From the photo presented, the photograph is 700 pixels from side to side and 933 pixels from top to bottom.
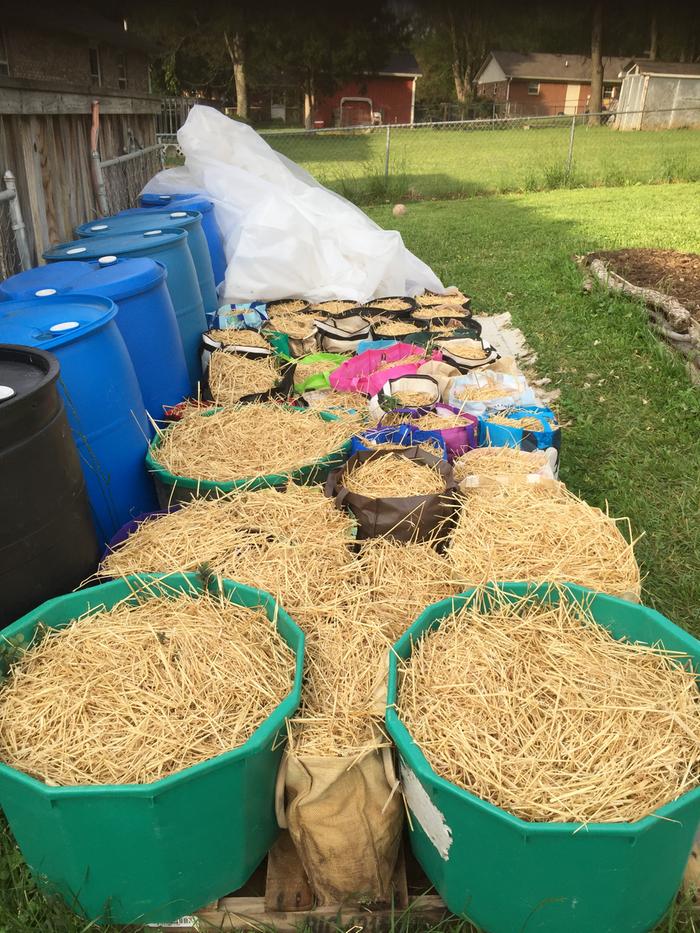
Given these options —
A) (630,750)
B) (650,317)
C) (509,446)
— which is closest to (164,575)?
(630,750)

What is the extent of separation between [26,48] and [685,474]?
8314 mm

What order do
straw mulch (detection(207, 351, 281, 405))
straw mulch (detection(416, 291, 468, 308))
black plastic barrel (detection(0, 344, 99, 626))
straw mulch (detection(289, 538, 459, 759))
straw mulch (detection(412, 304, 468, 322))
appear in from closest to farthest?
straw mulch (detection(289, 538, 459, 759)) → black plastic barrel (detection(0, 344, 99, 626)) → straw mulch (detection(207, 351, 281, 405)) → straw mulch (detection(412, 304, 468, 322)) → straw mulch (detection(416, 291, 468, 308))

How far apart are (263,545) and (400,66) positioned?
56027mm

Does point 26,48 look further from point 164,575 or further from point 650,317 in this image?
point 164,575

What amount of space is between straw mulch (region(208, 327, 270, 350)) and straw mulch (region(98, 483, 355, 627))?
2.05m

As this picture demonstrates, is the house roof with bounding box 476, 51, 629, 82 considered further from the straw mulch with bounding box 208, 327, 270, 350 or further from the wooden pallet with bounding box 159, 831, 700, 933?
the wooden pallet with bounding box 159, 831, 700, 933

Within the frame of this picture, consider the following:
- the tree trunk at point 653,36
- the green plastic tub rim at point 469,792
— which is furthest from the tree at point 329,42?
the green plastic tub rim at point 469,792

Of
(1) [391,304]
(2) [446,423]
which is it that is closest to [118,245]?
(2) [446,423]

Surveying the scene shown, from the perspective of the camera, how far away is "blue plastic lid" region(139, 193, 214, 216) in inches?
220

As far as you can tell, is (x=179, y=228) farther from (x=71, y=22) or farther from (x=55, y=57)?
(x=71, y=22)

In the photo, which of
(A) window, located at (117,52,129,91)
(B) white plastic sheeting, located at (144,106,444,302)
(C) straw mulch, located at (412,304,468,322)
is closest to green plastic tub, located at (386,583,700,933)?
(C) straw mulch, located at (412,304,468,322)

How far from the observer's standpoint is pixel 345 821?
165 centimetres

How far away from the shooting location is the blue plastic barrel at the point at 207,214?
5602 mm

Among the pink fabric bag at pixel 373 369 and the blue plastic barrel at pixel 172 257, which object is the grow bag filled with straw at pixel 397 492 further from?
the blue plastic barrel at pixel 172 257
